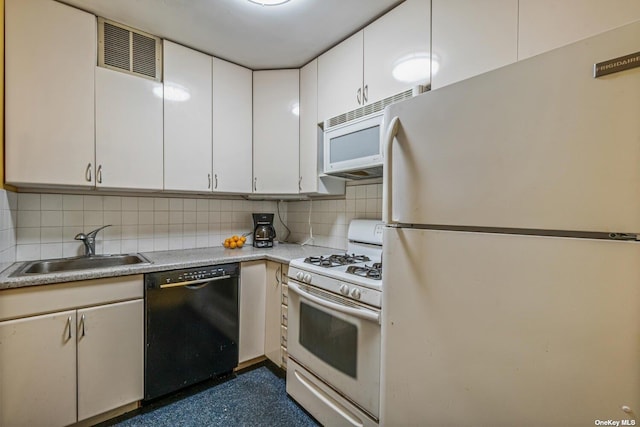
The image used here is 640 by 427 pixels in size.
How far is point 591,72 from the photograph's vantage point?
635 millimetres

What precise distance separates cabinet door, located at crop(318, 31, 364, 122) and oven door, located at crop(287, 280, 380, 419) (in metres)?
1.25

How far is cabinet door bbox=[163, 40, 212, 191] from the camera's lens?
200 centimetres

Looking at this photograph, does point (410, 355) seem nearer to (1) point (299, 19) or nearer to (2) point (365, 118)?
(2) point (365, 118)

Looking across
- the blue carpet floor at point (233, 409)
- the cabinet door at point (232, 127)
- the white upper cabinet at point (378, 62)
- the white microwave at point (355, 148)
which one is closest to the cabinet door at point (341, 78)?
the white upper cabinet at point (378, 62)

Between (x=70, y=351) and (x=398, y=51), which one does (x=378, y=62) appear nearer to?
(x=398, y=51)

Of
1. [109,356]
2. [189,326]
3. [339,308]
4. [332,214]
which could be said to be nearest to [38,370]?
[109,356]

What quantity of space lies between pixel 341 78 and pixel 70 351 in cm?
226

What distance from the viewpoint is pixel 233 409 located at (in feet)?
5.59

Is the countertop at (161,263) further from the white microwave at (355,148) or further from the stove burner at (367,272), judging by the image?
the white microwave at (355,148)

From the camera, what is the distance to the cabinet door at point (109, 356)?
1489 mm

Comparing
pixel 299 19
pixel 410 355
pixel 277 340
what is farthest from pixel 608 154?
pixel 277 340

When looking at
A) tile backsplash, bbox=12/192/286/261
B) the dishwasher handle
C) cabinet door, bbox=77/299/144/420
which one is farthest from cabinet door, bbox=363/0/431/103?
cabinet door, bbox=77/299/144/420

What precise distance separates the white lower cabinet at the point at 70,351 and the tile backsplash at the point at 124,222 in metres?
0.63

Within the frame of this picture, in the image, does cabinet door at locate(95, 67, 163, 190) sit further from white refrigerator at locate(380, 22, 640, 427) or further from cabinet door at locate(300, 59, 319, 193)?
white refrigerator at locate(380, 22, 640, 427)
